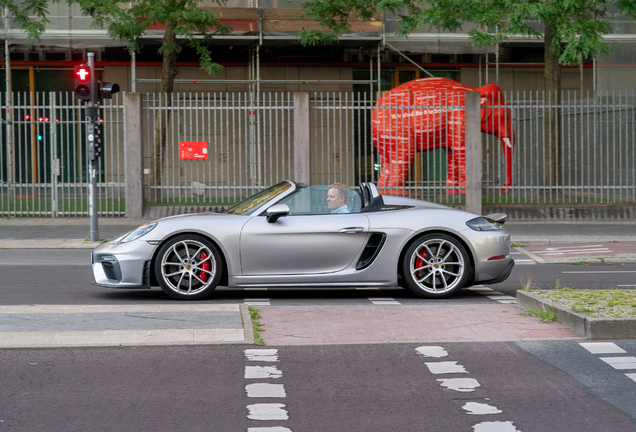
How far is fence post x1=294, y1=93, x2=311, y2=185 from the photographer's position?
19906mm

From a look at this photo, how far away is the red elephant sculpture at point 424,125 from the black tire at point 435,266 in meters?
10.7

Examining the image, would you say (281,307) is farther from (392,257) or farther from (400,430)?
(400,430)

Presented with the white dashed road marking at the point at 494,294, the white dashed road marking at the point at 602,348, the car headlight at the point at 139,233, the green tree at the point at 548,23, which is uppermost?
the green tree at the point at 548,23

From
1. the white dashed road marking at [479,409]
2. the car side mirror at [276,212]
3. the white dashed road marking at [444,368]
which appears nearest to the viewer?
the white dashed road marking at [479,409]

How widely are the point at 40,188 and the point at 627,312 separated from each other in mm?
15719

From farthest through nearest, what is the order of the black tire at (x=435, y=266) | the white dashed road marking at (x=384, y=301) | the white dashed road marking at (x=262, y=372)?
the black tire at (x=435, y=266), the white dashed road marking at (x=384, y=301), the white dashed road marking at (x=262, y=372)

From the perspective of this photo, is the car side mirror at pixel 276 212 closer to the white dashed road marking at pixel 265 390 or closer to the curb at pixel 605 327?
the white dashed road marking at pixel 265 390

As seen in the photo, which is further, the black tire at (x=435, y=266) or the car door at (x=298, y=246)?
the black tire at (x=435, y=266)

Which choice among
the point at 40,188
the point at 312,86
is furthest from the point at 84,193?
the point at 312,86

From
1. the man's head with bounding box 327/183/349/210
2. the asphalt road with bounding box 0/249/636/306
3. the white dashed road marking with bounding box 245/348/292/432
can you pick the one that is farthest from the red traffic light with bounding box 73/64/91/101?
the white dashed road marking with bounding box 245/348/292/432

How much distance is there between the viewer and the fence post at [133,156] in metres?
19.7

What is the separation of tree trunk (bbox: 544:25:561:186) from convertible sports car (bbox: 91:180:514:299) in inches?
447

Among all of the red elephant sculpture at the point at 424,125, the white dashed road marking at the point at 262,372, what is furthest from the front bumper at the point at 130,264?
the red elephant sculpture at the point at 424,125

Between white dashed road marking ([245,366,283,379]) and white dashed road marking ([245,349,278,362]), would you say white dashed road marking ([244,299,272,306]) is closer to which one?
white dashed road marking ([245,349,278,362])
